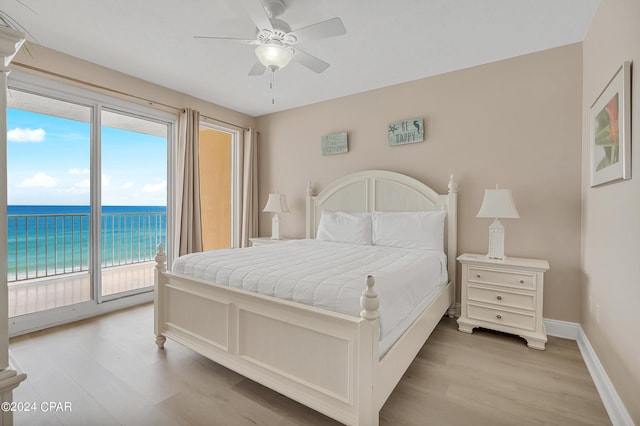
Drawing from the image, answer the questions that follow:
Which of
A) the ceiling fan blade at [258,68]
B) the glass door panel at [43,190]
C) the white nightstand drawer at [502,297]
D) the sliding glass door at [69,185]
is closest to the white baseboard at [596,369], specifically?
the white nightstand drawer at [502,297]

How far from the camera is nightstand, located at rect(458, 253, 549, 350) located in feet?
8.29

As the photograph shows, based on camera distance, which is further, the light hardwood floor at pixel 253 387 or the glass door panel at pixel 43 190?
the glass door panel at pixel 43 190

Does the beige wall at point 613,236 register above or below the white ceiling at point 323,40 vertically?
below

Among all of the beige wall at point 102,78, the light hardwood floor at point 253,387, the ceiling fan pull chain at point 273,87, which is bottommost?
the light hardwood floor at point 253,387

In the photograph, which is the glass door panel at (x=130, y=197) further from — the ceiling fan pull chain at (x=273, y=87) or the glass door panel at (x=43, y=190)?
the ceiling fan pull chain at (x=273, y=87)

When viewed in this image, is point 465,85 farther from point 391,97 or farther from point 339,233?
point 339,233

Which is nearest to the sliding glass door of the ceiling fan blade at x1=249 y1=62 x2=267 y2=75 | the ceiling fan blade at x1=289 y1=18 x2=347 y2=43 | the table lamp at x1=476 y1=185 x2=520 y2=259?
the ceiling fan blade at x1=249 y1=62 x2=267 y2=75

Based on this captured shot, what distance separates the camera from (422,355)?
238cm

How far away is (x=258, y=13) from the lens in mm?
1896

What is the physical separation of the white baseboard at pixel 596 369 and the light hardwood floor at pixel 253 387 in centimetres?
5

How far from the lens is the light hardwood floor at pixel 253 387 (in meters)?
1.68

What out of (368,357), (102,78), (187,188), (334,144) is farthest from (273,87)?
(368,357)

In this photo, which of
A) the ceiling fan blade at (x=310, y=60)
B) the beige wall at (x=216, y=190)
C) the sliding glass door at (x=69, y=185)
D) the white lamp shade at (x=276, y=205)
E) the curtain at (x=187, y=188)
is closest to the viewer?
the ceiling fan blade at (x=310, y=60)

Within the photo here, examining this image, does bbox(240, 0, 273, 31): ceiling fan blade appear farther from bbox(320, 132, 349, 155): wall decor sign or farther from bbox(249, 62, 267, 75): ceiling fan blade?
bbox(320, 132, 349, 155): wall decor sign
